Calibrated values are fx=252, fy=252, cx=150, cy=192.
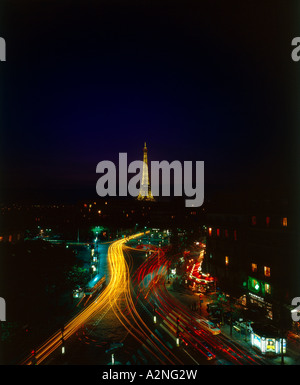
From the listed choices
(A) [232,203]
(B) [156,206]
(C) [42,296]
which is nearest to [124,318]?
(C) [42,296]

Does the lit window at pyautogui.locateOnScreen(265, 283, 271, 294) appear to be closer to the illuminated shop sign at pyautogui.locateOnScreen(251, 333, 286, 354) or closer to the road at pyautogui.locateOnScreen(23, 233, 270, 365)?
the road at pyautogui.locateOnScreen(23, 233, 270, 365)

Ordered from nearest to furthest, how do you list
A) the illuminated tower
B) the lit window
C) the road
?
1. the road
2. the lit window
3. the illuminated tower

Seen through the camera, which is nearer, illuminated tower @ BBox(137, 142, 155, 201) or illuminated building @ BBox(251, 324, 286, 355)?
illuminated building @ BBox(251, 324, 286, 355)

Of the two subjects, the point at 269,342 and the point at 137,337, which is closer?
the point at 269,342

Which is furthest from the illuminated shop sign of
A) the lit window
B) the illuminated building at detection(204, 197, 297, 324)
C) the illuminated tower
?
the illuminated tower

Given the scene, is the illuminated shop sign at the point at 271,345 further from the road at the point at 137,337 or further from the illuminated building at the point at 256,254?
the illuminated building at the point at 256,254

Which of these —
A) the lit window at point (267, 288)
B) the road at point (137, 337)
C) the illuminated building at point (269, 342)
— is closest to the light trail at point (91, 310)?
the road at point (137, 337)

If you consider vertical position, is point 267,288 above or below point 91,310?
above

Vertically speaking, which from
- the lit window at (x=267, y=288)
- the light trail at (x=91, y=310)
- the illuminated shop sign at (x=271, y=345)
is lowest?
the light trail at (x=91, y=310)

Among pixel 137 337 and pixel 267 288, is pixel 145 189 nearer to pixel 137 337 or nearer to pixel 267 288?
pixel 267 288

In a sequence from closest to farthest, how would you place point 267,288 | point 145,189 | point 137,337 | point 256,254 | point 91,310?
point 137,337 → point 267,288 → point 91,310 → point 256,254 → point 145,189

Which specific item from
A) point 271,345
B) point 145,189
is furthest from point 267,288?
point 145,189
